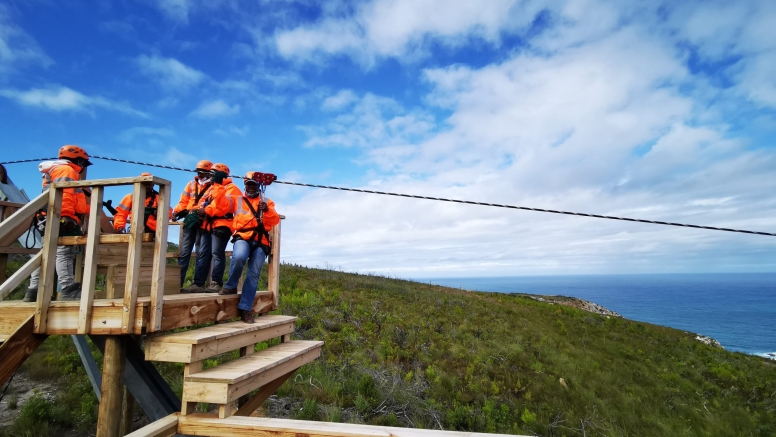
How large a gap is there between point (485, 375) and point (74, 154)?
970cm

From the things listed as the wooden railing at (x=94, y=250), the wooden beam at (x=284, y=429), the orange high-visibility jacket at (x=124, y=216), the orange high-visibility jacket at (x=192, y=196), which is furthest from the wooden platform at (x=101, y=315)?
the orange high-visibility jacket at (x=124, y=216)

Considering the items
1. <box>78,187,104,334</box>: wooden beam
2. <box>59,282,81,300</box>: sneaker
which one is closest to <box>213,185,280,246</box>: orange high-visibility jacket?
<box>78,187,104,334</box>: wooden beam

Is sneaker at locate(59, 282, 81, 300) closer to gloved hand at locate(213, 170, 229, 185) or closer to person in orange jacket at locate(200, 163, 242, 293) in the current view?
person in orange jacket at locate(200, 163, 242, 293)

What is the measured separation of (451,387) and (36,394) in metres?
8.08

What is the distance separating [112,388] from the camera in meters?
4.06

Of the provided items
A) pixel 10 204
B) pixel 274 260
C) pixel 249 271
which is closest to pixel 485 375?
pixel 274 260

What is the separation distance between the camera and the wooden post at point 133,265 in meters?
3.81

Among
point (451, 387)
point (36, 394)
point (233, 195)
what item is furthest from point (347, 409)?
point (36, 394)

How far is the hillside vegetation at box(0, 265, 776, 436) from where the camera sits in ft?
26.4

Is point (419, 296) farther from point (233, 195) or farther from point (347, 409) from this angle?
point (233, 195)

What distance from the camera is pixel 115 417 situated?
13.1ft

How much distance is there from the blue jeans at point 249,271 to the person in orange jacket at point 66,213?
5.71 feet

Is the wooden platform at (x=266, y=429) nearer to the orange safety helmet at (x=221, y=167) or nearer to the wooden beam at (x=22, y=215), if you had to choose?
the wooden beam at (x=22, y=215)

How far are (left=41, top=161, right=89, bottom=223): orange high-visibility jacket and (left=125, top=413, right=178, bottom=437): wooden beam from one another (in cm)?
273
